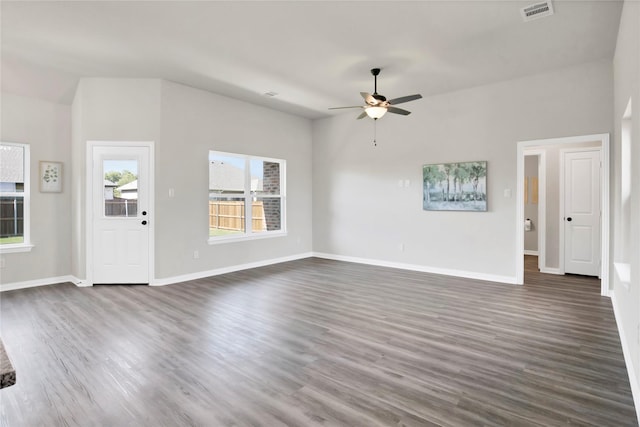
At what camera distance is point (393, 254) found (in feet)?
21.2

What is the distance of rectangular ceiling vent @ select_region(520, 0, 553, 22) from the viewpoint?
3184 mm

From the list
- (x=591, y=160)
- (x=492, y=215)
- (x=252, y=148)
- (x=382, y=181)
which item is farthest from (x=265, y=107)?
(x=591, y=160)

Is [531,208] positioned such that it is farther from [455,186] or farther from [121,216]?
[121,216]

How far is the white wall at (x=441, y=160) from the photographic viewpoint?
187 inches

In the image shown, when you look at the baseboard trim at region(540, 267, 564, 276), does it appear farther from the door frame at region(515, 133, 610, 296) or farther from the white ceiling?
the white ceiling

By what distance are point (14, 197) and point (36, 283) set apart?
A: 4.22 ft

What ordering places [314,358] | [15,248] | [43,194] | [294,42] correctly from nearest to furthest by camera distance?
[314,358] < [294,42] < [15,248] < [43,194]

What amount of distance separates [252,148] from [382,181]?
A: 2.52m

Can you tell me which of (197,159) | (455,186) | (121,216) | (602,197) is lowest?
(121,216)

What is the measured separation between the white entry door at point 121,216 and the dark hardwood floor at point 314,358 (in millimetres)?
444

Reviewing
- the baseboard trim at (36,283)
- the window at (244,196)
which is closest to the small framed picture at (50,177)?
the baseboard trim at (36,283)

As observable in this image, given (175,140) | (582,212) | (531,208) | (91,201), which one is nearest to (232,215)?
(175,140)

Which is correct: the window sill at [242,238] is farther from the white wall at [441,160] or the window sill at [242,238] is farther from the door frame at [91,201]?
the white wall at [441,160]

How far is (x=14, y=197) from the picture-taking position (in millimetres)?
5004
